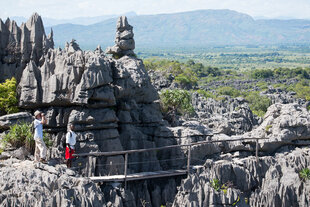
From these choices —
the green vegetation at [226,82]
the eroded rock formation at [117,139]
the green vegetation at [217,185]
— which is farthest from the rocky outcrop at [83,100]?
the green vegetation at [226,82]

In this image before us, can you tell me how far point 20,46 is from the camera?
2395cm

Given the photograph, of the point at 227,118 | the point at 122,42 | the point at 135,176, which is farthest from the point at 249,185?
the point at 227,118

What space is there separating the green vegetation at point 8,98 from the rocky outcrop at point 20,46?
84.6 inches

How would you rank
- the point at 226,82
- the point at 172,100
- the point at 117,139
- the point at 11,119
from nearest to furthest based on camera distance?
1. the point at 11,119
2. the point at 117,139
3. the point at 172,100
4. the point at 226,82

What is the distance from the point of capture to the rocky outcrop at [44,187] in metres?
14.0

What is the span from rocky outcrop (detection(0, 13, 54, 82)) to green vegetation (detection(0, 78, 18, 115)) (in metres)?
2.15

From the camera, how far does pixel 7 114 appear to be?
20.9 meters

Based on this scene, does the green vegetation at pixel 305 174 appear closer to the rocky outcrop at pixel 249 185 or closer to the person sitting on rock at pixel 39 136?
the rocky outcrop at pixel 249 185

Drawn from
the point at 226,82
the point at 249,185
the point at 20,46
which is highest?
the point at 20,46

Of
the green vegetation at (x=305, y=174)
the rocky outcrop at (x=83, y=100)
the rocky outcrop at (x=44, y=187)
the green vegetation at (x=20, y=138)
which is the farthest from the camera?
the rocky outcrop at (x=83, y=100)

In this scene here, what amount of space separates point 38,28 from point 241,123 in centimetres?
1857

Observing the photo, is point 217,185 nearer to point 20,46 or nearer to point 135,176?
point 135,176

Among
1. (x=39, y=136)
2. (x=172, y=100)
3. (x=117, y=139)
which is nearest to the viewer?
(x=39, y=136)

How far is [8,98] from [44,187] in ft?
24.7
